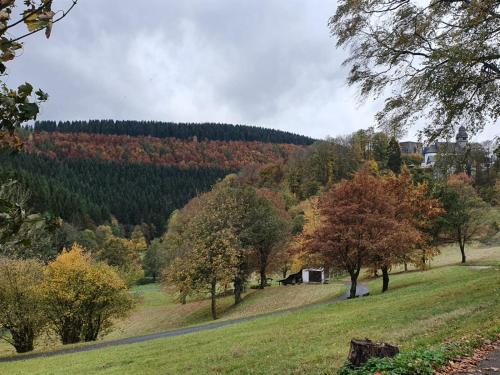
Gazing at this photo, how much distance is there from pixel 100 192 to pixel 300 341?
160 meters

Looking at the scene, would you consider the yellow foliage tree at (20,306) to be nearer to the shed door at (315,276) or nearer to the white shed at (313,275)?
the white shed at (313,275)

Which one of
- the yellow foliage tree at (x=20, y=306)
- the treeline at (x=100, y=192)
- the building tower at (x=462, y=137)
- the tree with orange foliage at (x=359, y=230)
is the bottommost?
the yellow foliage tree at (x=20, y=306)

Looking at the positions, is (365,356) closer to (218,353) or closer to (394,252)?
(218,353)

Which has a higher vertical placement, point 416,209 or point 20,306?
point 416,209

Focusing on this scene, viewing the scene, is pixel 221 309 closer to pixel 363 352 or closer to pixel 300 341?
pixel 300 341

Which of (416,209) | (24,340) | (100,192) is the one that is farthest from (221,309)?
(100,192)

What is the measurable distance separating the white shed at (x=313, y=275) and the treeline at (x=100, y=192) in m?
74.6

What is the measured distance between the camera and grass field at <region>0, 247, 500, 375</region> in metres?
12.2

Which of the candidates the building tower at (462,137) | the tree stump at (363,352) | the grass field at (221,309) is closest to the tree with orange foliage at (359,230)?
the grass field at (221,309)

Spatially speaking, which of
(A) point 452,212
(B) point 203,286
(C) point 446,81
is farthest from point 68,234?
(C) point 446,81

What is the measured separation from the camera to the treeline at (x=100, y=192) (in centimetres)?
11869

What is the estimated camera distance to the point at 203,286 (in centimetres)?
4175

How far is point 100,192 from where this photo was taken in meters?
166

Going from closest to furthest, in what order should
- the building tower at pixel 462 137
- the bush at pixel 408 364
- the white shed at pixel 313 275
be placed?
the bush at pixel 408 364 < the building tower at pixel 462 137 < the white shed at pixel 313 275
